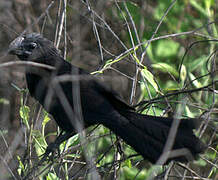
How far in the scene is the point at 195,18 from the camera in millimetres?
5602

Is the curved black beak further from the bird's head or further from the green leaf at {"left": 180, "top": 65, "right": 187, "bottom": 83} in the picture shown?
the green leaf at {"left": 180, "top": 65, "right": 187, "bottom": 83}

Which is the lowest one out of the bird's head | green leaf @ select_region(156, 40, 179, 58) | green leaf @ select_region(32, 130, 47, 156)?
green leaf @ select_region(32, 130, 47, 156)

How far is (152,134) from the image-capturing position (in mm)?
2584

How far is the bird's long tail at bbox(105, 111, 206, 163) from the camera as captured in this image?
242cm

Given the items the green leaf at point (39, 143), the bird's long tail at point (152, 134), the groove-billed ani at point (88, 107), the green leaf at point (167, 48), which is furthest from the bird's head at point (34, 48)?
the green leaf at point (167, 48)

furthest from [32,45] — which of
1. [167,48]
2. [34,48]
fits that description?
[167,48]

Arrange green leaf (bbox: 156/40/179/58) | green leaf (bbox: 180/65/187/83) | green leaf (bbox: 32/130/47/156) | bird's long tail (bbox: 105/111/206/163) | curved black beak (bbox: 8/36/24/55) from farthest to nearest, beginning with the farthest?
green leaf (bbox: 156/40/179/58), curved black beak (bbox: 8/36/24/55), green leaf (bbox: 180/65/187/83), green leaf (bbox: 32/130/47/156), bird's long tail (bbox: 105/111/206/163)

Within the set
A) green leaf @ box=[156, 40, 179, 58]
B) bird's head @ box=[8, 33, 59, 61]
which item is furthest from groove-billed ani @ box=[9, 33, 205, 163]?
green leaf @ box=[156, 40, 179, 58]

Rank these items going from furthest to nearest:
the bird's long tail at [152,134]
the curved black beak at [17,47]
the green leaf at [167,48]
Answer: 1. the green leaf at [167,48]
2. the curved black beak at [17,47]
3. the bird's long tail at [152,134]

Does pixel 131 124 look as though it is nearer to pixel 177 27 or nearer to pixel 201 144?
pixel 201 144

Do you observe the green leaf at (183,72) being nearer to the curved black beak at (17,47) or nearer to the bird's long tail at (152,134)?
the bird's long tail at (152,134)

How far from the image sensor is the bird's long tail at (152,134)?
7.94 feet

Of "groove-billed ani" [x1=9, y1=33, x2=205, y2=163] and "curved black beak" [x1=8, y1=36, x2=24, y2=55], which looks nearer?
"groove-billed ani" [x1=9, y1=33, x2=205, y2=163]

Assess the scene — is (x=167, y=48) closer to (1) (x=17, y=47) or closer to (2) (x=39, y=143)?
(1) (x=17, y=47)
